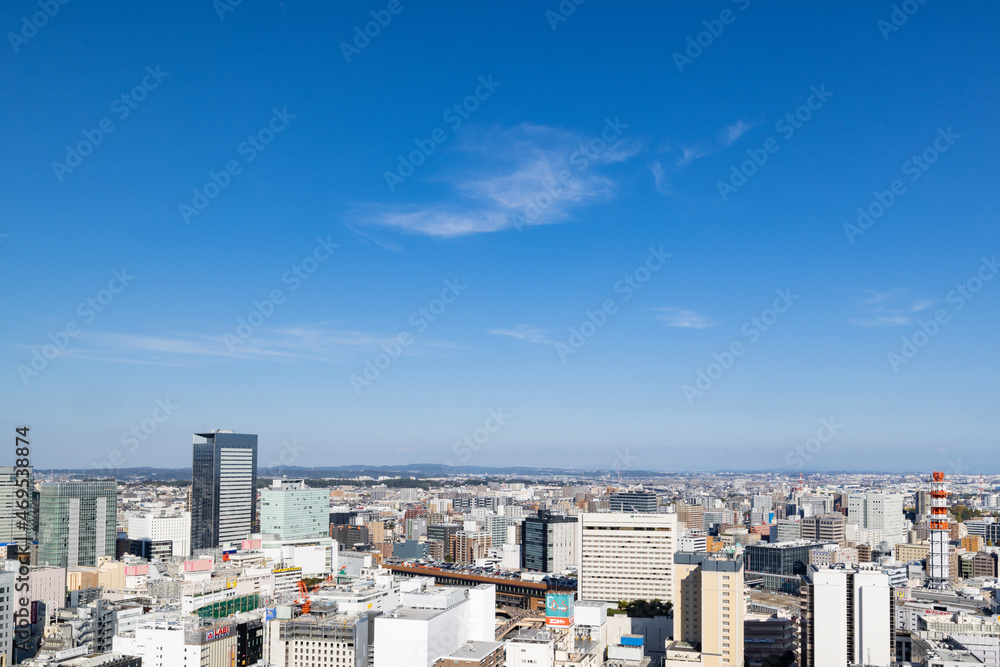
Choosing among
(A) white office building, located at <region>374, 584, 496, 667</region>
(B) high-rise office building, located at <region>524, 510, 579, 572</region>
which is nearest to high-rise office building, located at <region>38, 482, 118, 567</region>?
(B) high-rise office building, located at <region>524, 510, 579, 572</region>

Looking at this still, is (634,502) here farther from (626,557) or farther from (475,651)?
(475,651)

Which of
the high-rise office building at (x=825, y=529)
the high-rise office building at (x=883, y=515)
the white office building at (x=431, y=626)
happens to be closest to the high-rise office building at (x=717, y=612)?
the white office building at (x=431, y=626)

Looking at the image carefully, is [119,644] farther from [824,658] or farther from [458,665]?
[824,658]

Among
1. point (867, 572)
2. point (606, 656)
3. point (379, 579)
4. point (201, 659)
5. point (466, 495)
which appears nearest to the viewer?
point (201, 659)

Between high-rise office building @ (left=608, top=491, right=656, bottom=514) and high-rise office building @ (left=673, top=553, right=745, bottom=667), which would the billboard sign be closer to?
→ high-rise office building @ (left=673, top=553, right=745, bottom=667)

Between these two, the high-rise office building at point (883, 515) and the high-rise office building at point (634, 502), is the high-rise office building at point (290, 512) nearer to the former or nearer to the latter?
the high-rise office building at point (634, 502)

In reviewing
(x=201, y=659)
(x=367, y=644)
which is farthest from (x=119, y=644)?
(x=367, y=644)
